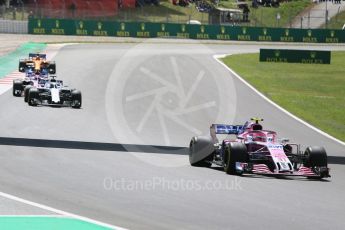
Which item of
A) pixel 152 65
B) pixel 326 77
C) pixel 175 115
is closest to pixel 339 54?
pixel 326 77

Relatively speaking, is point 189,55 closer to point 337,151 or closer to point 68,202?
point 337,151

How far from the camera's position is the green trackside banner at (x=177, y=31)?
73875 millimetres

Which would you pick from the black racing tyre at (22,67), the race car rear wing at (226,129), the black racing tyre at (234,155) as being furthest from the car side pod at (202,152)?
the black racing tyre at (22,67)

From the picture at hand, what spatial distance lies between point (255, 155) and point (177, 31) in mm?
61030

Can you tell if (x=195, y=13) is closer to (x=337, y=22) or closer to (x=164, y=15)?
(x=164, y=15)

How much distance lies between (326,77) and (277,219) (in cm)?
3817

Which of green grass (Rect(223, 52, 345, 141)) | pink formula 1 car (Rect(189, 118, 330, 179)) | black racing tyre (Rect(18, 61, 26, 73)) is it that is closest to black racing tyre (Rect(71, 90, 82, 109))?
green grass (Rect(223, 52, 345, 141))

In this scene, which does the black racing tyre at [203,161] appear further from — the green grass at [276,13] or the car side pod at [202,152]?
the green grass at [276,13]

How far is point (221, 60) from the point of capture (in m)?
56.4

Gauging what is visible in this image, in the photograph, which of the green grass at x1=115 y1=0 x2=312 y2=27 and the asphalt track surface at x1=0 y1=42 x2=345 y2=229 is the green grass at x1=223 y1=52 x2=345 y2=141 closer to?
the asphalt track surface at x1=0 y1=42 x2=345 y2=229

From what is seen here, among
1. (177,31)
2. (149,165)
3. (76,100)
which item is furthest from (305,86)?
(177,31)

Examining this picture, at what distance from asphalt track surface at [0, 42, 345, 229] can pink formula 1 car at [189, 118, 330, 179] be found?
0.25 m

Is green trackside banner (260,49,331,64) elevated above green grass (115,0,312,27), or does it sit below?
below

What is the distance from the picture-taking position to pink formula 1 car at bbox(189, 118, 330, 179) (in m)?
15.9
